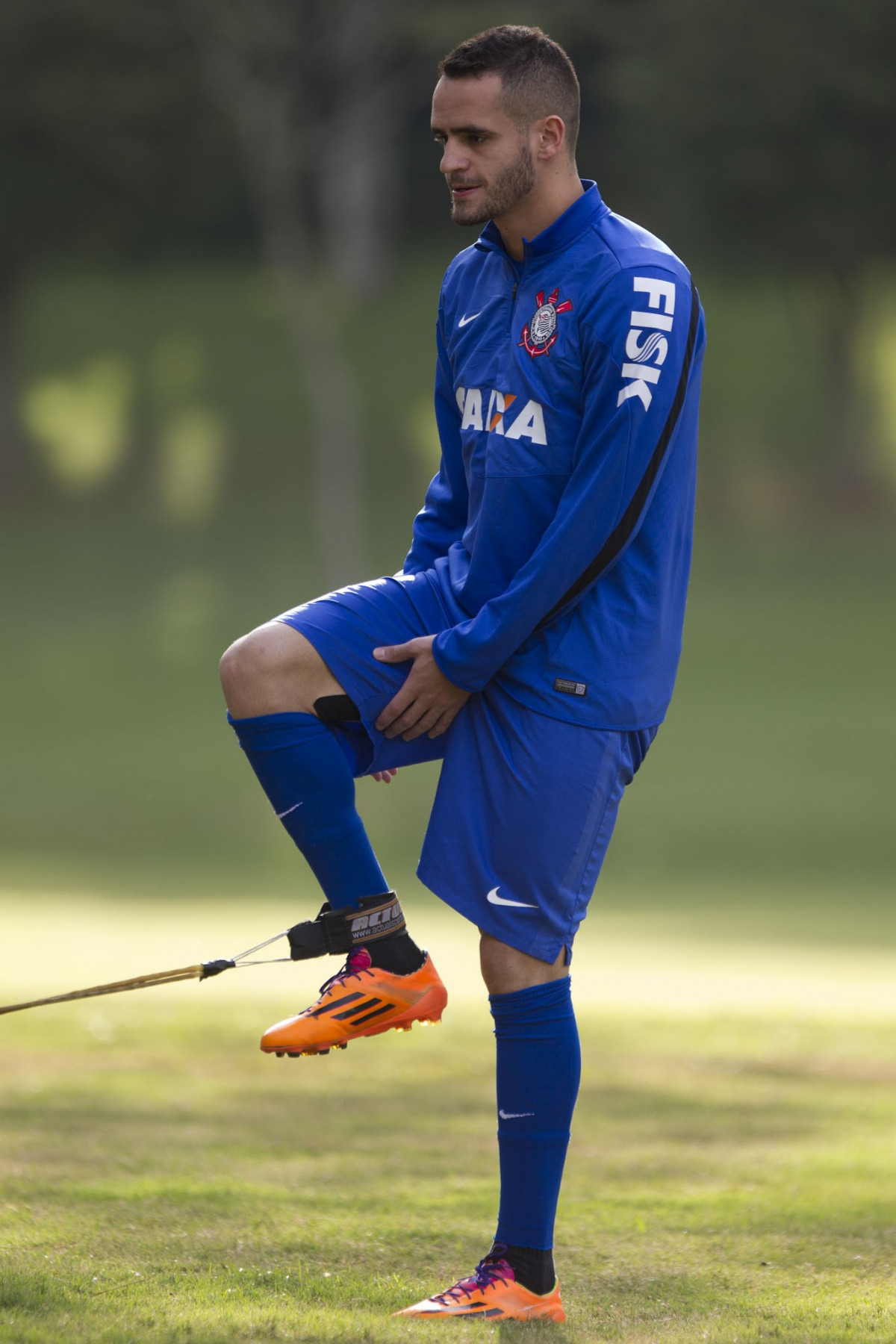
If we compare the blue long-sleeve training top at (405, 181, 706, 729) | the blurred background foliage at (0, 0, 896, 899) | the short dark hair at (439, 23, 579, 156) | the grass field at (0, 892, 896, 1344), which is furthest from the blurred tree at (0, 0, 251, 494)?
the blue long-sleeve training top at (405, 181, 706, 729)

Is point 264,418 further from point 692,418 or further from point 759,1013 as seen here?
point 692,418

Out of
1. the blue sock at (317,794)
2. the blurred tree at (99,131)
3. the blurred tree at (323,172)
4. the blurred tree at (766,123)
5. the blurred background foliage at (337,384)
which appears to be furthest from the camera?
the blurred tree at (323,172)

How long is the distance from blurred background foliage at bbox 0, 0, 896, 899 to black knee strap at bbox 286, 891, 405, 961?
901cm

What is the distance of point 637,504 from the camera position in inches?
122

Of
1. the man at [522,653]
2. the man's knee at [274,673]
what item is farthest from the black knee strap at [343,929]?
the man's knee at [274,673]

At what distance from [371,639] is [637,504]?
0.52 m

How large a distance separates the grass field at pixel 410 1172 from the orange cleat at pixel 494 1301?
54mm

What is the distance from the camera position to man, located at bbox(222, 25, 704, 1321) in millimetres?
3074

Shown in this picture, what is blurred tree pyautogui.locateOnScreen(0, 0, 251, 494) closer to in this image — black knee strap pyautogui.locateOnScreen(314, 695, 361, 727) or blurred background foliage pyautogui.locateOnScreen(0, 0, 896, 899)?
blurred background foliage pyautogui.locateOnScreen(0, 0, 896, 899)

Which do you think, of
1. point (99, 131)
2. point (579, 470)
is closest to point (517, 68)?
point (579, 470)

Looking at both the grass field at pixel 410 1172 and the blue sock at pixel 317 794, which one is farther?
the blue sock at pixel 317 794

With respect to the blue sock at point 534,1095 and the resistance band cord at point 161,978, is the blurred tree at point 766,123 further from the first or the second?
the resistance band cord at point 161,978

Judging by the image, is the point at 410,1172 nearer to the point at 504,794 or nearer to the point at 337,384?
the point at 504,794

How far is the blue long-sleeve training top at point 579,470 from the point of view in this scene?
3.05m
